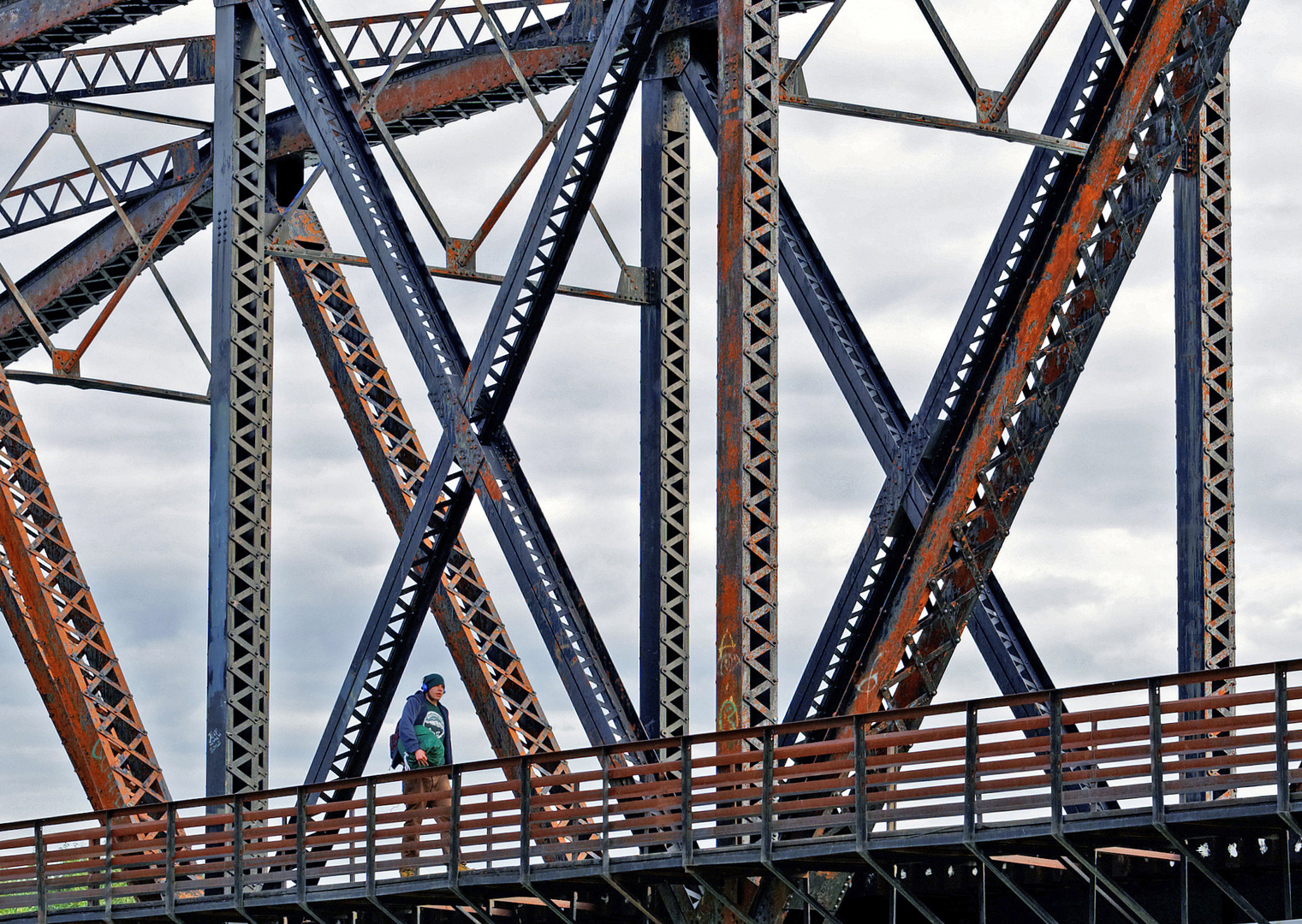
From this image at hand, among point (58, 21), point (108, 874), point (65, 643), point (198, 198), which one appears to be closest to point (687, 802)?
point (108, 874)

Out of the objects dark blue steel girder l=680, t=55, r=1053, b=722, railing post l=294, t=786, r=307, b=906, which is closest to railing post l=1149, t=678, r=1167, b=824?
dark blue steel girder l=680, t=55, r=1053, b=722

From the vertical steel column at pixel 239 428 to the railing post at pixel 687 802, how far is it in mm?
8125

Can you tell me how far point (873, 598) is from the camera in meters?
17.7

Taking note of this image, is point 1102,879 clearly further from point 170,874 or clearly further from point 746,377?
point 170,874

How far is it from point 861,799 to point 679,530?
5.43 m

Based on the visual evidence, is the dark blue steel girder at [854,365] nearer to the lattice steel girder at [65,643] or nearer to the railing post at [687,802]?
the railing post at [687,802]

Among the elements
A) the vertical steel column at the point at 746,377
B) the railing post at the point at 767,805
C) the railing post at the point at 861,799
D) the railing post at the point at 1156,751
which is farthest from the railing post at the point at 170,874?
the railing post at the point at 1156,751

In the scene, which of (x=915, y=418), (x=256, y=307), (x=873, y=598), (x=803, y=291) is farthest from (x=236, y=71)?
(x=873, y=598)

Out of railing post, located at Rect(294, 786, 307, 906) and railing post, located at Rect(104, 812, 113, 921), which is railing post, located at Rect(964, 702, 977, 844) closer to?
railing post, located at Rect(294, 786, 307, 906)

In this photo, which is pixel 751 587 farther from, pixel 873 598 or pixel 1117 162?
pixel 1117 162

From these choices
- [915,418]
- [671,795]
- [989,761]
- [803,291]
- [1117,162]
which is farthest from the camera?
[803,291]

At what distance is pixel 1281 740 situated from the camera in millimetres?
14180

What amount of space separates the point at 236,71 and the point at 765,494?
30.7 feet

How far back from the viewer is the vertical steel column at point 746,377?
18391 mm
